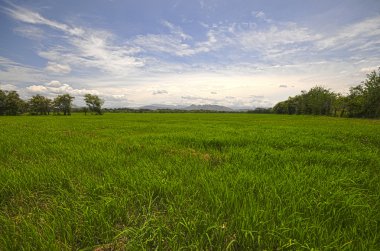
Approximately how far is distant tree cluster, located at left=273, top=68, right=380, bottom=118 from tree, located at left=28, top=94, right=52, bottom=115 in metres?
130

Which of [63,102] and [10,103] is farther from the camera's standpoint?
[63,102]

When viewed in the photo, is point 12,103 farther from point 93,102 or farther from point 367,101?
point 367,101

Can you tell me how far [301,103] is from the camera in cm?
10725

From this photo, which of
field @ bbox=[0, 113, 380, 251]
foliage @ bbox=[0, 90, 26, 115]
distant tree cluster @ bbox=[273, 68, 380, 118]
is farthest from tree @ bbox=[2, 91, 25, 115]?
distant tree cluster @ bbox=[273, 68, 380, 118]

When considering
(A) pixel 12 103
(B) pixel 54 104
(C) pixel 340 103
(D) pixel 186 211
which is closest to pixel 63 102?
(B) pixel 54 104

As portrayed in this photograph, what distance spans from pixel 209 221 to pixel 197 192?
2.88 feet

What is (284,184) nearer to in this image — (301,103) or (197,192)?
(197,192)

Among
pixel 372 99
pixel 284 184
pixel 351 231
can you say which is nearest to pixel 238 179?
pixel 284 184

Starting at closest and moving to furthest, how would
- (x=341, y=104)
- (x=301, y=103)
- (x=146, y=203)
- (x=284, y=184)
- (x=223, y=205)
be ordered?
1. (x=223, y=205)
2. (x=146, y=203)
3. (x=284, y=184)
4. (x=341, y=104)
5. (x=301, y=103)

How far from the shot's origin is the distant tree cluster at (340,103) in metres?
54.1

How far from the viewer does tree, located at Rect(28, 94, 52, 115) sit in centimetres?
9485

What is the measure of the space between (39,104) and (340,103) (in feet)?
452

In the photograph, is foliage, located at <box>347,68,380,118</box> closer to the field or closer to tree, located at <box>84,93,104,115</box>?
the field

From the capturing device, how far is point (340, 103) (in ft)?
258
